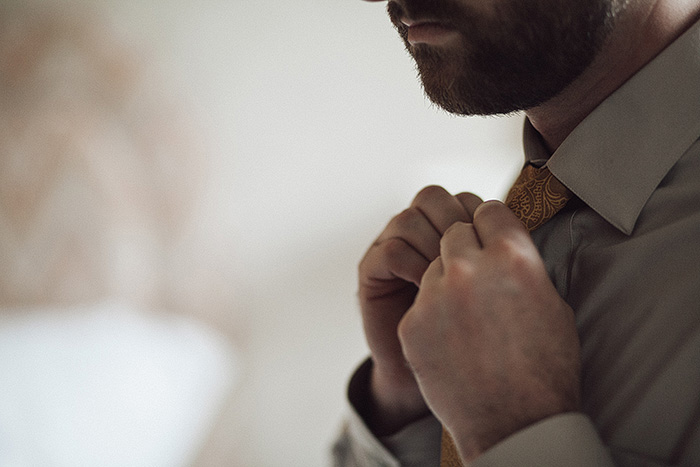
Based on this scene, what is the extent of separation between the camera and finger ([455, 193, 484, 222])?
0.70 m

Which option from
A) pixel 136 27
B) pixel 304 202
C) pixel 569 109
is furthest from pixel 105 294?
pixel 569 109

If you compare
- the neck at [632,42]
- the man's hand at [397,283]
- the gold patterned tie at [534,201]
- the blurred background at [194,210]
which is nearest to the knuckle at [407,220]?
the man's hand at [397,283]

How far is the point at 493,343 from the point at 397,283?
0.31m

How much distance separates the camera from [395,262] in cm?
70

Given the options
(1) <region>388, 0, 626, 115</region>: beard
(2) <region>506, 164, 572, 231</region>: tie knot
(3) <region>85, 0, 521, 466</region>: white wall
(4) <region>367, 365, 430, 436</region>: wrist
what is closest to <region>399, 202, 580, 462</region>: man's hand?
(2) <region>506, 164, 572, 231</region>: tie knot

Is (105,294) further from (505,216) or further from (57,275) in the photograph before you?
(505,216)

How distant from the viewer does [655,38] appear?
610mm

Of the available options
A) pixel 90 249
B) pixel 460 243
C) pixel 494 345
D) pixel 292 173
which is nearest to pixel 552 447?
pixel 494 345

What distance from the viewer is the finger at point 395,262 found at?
2.25 feet

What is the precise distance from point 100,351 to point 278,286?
73 centimetres

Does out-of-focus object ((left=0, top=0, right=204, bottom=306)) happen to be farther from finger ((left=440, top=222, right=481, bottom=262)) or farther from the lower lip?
finger ((left=440, top=222, right=481, bottom=262))

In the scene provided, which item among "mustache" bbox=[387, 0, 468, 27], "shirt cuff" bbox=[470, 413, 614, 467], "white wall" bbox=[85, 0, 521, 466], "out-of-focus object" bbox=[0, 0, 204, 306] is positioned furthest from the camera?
"white wall" bbox=[85, 0, 521, 466]

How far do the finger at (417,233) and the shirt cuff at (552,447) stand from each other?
0.28 metres

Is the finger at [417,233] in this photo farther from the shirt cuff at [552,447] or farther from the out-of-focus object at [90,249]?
the out-of-focus object at [90,249]
